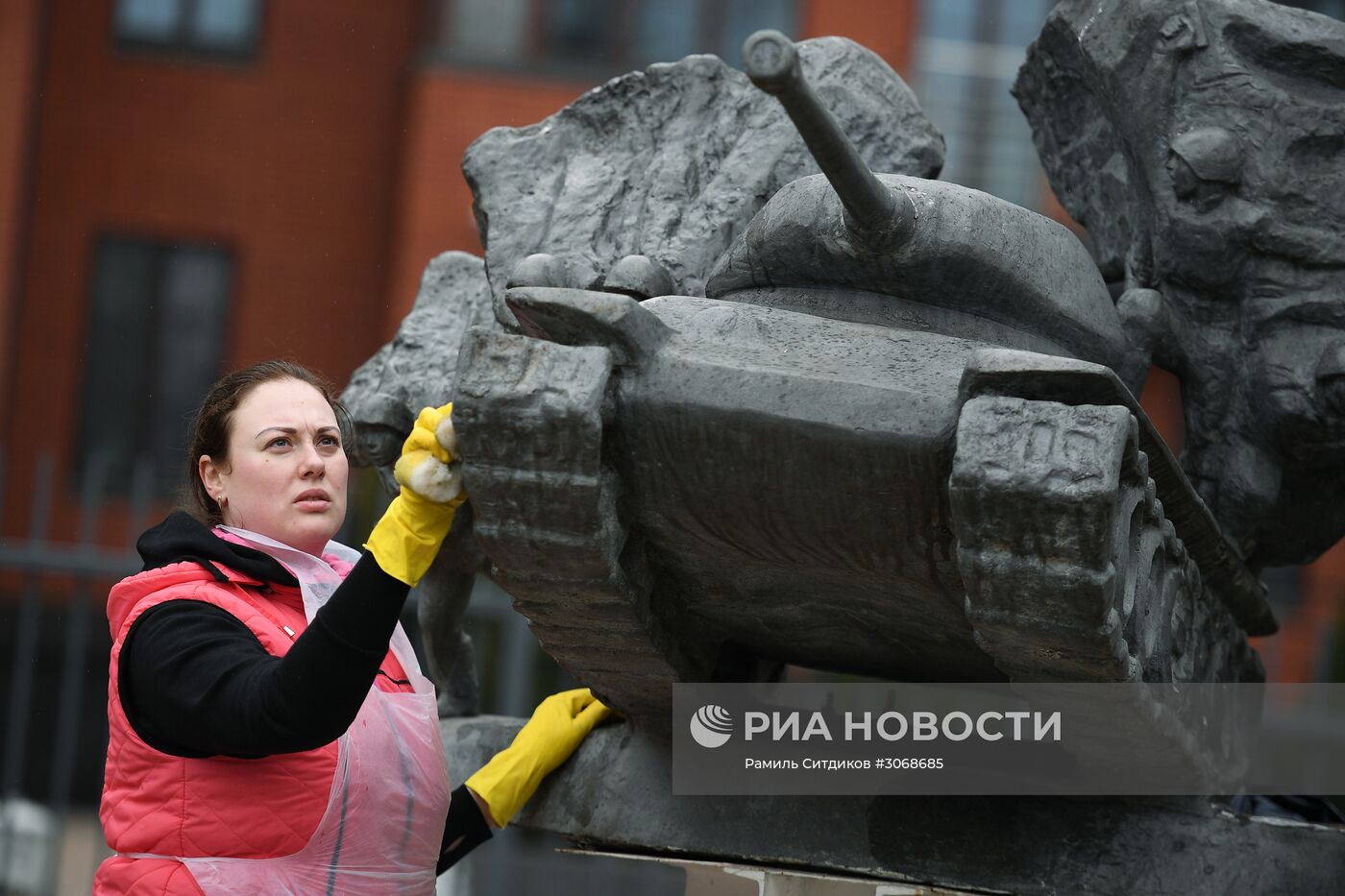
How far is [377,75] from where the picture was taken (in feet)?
38.7

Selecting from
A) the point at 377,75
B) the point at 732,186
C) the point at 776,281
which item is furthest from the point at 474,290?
the point at 377,75

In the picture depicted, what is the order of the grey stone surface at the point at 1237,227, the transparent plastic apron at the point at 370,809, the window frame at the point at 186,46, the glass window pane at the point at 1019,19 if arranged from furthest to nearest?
the window frame at the point at 186,46 < the glass window pane at the point at 1019,19 < the grey stone surface at the point at 1237,227 < the transparent plastic apron at the point at 370,809

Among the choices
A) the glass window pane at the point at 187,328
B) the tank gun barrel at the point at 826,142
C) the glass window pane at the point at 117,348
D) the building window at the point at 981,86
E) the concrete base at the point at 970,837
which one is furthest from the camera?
the glass window pane at the point at 187,328

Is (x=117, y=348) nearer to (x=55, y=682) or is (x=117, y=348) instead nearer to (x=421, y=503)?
(x=55, y=682)

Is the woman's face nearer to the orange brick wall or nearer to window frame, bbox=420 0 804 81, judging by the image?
the orange brick wall

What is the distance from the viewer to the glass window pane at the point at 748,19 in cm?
1098

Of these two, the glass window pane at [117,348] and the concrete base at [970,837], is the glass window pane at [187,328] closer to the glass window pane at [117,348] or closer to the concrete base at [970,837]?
the glass window pane at [117,348]

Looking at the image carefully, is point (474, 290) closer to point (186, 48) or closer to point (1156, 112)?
point (1156, 112)

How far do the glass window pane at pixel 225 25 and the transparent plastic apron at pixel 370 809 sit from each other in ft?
32.1

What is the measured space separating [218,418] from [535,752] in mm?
1038

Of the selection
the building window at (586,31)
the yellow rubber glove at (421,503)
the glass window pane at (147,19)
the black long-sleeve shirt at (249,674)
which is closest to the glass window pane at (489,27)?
the building window at (586,31)

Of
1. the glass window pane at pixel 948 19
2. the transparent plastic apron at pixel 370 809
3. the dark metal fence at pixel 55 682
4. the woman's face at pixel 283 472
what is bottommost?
the dark metal fence at pixel 55 682

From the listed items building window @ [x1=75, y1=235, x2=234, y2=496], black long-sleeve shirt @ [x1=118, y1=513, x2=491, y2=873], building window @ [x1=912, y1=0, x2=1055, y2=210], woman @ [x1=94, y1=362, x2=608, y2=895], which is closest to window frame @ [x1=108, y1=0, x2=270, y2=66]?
building window @ [x1=75, y1=235, x2=234, y2=496]

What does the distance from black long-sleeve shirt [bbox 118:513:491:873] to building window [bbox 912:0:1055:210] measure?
868cm
